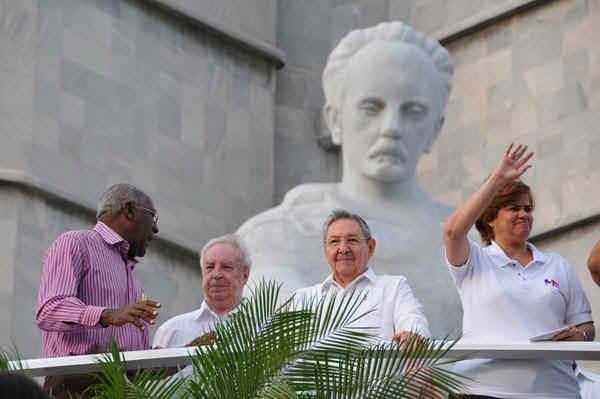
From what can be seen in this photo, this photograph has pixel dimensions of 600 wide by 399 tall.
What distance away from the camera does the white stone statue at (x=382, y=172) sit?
601 inches

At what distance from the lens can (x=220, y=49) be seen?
825 inches

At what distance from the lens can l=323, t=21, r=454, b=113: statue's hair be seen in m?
16.0

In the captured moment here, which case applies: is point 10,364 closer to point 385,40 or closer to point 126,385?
point 126,385

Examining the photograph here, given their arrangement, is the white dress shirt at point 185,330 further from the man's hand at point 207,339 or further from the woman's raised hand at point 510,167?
the woman's raised hand at point 510,167

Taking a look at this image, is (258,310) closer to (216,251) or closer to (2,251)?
(216,251)

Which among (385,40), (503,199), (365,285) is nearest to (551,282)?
(503,199)

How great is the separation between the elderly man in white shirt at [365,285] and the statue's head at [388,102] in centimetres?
538

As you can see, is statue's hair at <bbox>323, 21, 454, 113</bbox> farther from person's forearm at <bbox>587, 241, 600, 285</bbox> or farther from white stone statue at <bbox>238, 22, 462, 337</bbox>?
person's forearm at <bbox>587, 241, 600, 285</bbox>

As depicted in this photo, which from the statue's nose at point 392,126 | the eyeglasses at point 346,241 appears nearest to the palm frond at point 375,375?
the eyeglasses at point 346,241

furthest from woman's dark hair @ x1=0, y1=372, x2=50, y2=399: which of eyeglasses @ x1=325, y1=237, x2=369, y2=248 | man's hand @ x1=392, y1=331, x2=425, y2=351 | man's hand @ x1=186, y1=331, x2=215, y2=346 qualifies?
eyeglasses @ x1=325, y1=237, x2=369, y2=248

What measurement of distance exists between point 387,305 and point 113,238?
1249 millimetres

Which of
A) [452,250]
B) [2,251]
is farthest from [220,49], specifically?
[452,250]

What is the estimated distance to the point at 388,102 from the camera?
15.6 meters

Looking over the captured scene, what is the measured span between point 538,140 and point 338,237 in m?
9.39
